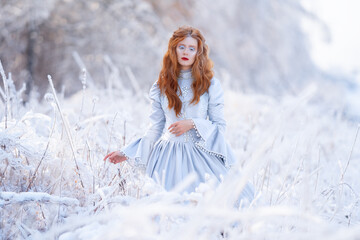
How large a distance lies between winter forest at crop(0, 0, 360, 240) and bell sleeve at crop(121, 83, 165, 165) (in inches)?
3.2

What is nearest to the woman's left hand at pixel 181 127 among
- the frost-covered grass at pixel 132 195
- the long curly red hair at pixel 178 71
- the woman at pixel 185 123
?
the woman at pixel 185 123

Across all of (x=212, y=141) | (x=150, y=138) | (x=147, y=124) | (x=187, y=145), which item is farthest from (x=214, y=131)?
(x=147, y=124)

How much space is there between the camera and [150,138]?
6.69ft

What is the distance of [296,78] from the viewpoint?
12.0 metres

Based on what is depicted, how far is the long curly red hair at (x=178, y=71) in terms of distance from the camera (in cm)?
196

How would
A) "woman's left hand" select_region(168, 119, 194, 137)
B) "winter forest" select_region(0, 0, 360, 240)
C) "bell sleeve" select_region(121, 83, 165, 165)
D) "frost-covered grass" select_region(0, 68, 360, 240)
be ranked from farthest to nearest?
1. "bell sleeve" select_region(121, 83, 165, 165)
2. "woman's left hand" select_region(168, 119, 194, 137)
3. "winter forest" select_region(0, 0, 360, 240)
4. "frost-covered grass" select_region(0, 68, 360, 240)

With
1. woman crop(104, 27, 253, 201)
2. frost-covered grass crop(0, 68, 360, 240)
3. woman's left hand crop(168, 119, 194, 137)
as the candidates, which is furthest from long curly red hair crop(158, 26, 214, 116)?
frost-covered grass crop(0, 68, 360, 240)

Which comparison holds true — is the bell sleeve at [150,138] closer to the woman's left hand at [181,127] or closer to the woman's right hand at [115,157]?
the woman's right hand at [115,157]

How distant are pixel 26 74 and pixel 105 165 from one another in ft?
15.1

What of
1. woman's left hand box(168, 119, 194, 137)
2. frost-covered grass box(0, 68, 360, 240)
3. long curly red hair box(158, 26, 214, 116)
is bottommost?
frost-covered grass box(0, 68, 360, 240)

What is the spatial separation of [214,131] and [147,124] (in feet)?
2.37

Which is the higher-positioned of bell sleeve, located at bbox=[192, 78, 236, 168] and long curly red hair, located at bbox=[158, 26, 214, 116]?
long curly red hair, located at bbox=[158, 26, 214, 116]

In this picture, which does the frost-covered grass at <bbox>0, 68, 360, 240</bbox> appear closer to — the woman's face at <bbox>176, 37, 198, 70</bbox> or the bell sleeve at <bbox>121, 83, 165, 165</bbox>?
the bell sleeve at <bbox>121, 83, 165, 165</bbox>

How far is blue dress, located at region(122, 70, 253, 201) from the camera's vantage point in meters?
1.87
